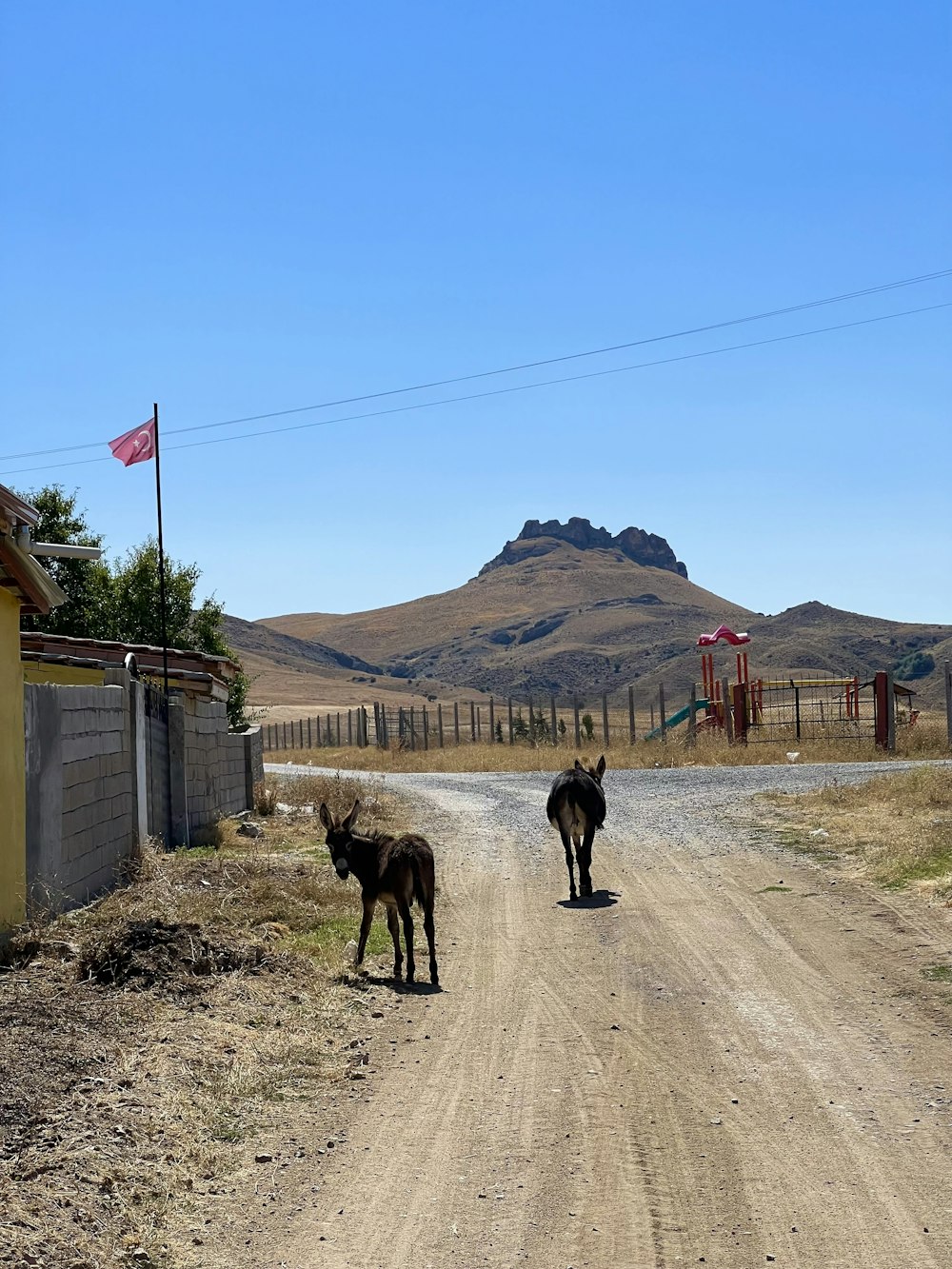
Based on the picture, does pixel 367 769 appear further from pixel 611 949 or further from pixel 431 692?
pixel 431 692

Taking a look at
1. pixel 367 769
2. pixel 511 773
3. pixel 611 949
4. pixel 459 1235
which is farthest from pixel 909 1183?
pixel 367 769

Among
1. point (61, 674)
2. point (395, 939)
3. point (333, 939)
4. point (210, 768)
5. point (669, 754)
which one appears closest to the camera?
point (395, 939)

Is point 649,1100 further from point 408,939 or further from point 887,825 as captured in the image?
point 887,825

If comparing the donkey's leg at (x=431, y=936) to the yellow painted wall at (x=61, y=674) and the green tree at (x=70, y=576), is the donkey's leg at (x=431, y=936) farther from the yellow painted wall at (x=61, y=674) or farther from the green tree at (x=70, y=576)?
the green tree at (x=70, y=576)

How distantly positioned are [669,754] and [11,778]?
28.3 m

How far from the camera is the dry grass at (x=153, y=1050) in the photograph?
582 centimetres

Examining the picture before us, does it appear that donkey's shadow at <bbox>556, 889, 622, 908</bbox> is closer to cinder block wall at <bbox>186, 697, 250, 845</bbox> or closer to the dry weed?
cinder block wall at <bbox>186, 697, 250, 845</bbox>

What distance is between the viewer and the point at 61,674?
62.1ft

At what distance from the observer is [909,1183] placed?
6062mm

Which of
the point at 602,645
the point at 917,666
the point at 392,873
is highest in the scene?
the point at 602,645

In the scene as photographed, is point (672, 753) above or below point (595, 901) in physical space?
above

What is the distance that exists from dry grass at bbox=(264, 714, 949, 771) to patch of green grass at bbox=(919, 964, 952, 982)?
82.2 feet

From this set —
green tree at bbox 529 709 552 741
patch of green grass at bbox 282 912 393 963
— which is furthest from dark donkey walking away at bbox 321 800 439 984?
green tree at bbox 529 709 552 741

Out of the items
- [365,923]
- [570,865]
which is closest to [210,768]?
[570,865]
